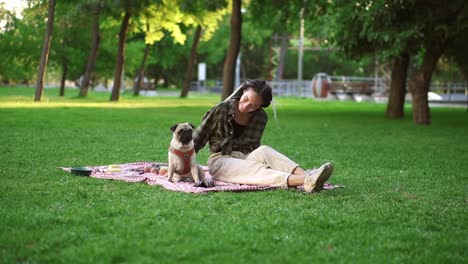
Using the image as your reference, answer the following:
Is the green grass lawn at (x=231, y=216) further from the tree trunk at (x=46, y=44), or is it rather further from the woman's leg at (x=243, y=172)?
the tree trunk at (x=46, y=44)

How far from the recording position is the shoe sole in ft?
26.6

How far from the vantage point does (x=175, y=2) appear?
114 ft

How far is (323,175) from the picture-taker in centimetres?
823

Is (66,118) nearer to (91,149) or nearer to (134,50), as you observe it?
(91,149)

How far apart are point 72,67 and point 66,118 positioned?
27.2 meters

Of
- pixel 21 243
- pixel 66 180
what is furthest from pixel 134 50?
pixel 21 243

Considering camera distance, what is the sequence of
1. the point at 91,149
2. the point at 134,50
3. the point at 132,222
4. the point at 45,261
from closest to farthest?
the point at 45,261 → the point at 132,222 → the point at 91,149 → the point at 134,50

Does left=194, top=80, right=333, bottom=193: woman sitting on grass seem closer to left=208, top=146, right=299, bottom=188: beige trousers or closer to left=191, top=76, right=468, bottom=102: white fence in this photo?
left=208, top=146, right=299, bottom=188: beige trousers

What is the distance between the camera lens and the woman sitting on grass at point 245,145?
8.90m

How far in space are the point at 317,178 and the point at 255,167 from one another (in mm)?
1042

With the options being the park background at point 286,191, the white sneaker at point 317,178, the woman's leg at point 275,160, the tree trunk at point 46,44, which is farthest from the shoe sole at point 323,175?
the tree trunk at point 46,44

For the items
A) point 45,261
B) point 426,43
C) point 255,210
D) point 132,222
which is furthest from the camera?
point 426,43

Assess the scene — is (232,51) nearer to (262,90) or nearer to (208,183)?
(262,90)

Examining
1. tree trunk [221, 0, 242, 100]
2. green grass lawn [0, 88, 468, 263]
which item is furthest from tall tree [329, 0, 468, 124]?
green grass lawn [0, 88, 468, 263]
